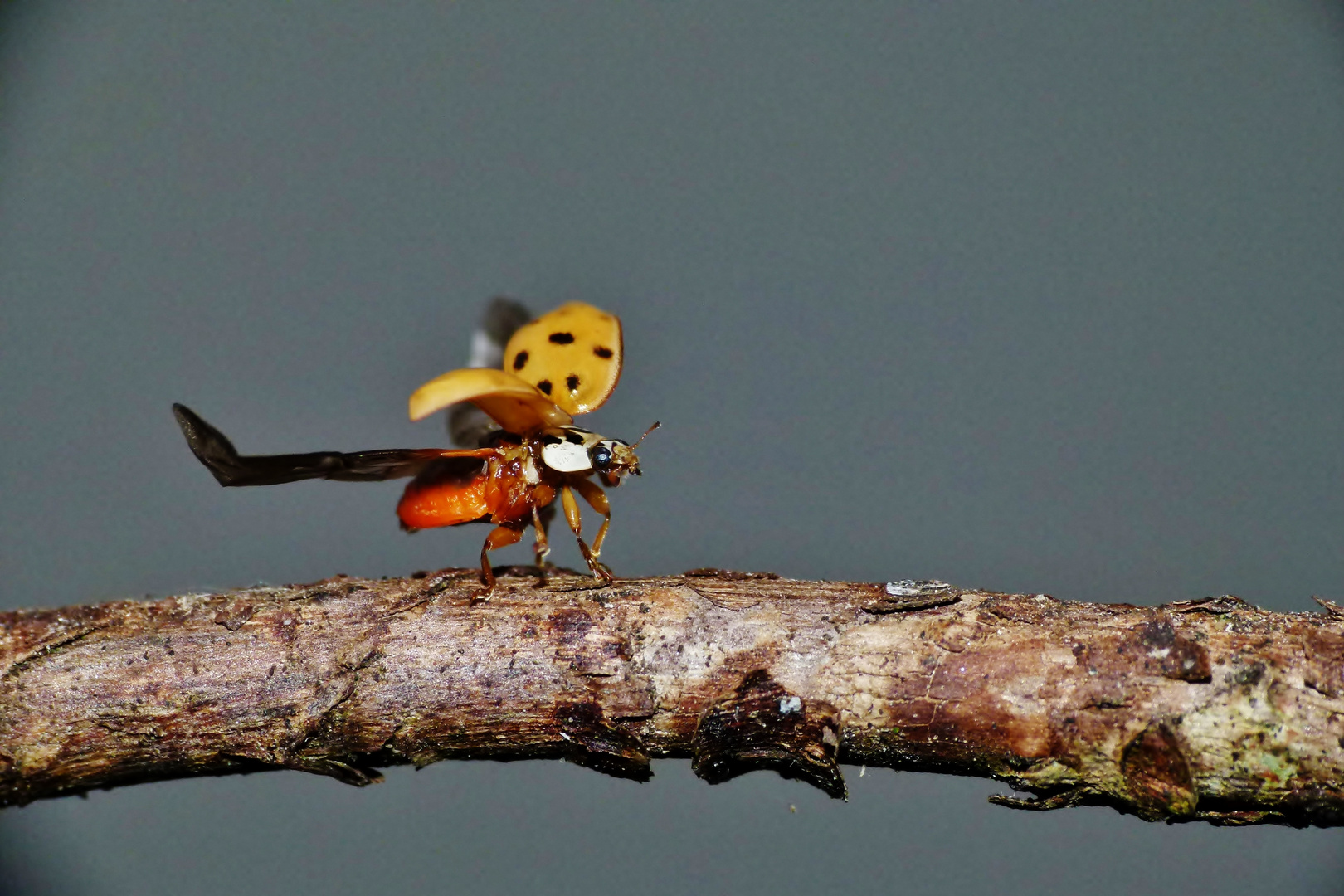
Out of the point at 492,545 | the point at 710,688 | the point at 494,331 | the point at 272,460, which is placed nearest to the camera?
the point at 710,688

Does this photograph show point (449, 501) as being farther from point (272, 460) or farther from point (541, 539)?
point (272, 460)

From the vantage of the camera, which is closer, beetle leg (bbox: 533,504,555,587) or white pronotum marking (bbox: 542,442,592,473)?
beetle leg (bbox: 533,504,555,587)

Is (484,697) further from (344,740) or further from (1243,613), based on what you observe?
(1243,613)

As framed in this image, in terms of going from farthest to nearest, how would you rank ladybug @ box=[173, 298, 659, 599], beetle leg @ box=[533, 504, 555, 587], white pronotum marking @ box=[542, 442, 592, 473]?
white pronotum marking @ box=[542, 442, 592, 473] < ladybug @ box=[173, 298, 659, 599] < beetle leg @ box=[533, 504, 555, 587]

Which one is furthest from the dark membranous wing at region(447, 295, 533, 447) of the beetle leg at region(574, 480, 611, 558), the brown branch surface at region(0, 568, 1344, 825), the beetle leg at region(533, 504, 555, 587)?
the brown branch surface at region(0, 568, 1344, 825)

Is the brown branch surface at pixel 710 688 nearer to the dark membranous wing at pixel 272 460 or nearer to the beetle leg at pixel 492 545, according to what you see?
the beetle leg at pixel 492 545

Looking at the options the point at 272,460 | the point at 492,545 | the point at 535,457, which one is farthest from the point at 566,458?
the point at 272,460

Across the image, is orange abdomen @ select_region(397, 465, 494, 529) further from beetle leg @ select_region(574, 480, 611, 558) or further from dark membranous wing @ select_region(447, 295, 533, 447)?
dark membranous wing @ select_region(447, 295, 533, 447)

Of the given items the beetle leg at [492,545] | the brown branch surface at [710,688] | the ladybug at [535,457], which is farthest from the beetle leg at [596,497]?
the brown branch surface at [710,688]
